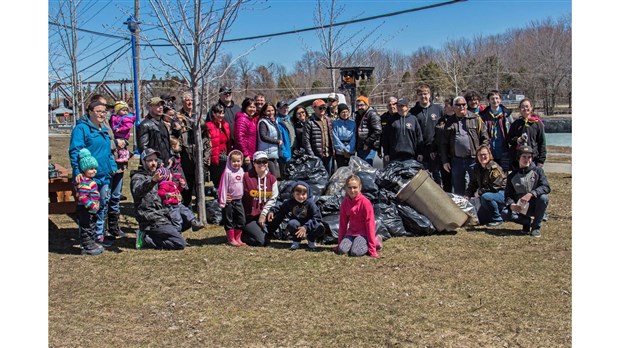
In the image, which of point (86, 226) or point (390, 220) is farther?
point (390, 220)

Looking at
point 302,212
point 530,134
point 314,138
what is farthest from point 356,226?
point 530,134

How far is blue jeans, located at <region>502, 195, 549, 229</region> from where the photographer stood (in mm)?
7197

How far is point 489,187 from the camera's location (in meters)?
8.01

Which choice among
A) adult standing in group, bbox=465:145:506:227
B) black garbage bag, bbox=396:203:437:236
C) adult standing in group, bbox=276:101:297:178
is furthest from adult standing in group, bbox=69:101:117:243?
adult standing in group, bbox=465:145:506:227

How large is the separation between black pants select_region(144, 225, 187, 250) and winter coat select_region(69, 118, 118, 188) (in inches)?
31.1

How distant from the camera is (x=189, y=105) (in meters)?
8.49

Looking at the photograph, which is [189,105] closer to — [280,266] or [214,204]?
[214,204]

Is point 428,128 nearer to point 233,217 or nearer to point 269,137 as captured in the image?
point 269,137

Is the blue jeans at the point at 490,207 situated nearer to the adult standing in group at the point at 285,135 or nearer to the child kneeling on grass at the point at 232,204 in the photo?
the adult standing in group at the point at 285,135

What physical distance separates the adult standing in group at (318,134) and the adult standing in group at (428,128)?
4.60 ft

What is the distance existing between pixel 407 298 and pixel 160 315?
2.07m

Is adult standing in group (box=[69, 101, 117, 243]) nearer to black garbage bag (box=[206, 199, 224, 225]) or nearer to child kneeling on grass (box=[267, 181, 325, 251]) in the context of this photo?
black garbage bag (box=[206, 199, 224, 225])

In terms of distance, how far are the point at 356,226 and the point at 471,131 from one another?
2.71 metres

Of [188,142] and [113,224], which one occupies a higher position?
[188,142]
